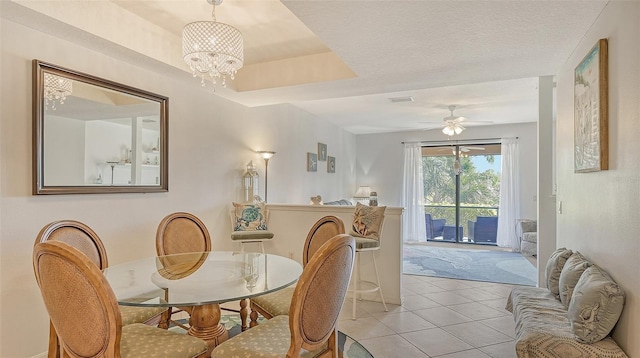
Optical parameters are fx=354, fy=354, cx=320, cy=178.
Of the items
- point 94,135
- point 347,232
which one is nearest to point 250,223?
point 347,232

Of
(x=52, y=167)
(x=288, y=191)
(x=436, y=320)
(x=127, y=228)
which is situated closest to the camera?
(x=52, y=167)

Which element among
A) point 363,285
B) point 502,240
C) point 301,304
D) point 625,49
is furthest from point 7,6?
point 502,240

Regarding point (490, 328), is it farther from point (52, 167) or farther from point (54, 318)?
point (52, 167)

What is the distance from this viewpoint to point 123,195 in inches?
117

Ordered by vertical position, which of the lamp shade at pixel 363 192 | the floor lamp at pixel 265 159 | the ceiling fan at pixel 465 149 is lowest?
the lamp shade at pixel 363 192

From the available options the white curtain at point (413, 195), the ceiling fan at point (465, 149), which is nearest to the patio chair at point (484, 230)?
the white curtain at point (413, 195)

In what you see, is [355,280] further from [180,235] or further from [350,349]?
[180,235]

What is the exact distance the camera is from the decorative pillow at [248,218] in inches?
155

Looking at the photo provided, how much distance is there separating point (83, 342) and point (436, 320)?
282cm

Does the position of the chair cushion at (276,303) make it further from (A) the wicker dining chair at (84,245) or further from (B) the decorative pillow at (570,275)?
(B) the decorative pillow at (570,275)

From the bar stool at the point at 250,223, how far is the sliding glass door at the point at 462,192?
4.88m

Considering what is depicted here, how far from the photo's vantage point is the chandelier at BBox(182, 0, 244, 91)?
2.24 meters

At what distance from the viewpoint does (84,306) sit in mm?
1385

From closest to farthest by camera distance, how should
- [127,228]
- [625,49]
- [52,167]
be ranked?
[625,49], [52,167], [127,228]
